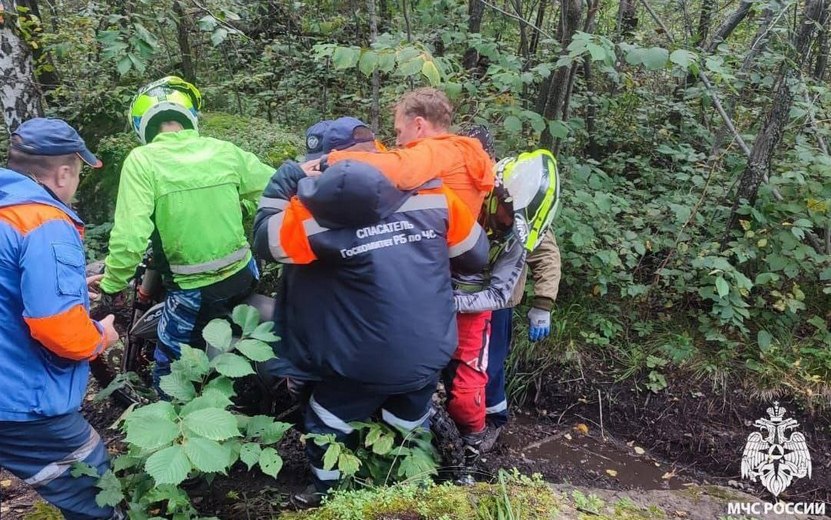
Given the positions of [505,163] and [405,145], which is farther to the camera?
[505,163]

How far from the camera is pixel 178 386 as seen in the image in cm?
206

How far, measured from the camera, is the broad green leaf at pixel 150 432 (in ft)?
5.75

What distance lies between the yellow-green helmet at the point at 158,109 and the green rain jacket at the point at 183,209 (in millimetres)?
97

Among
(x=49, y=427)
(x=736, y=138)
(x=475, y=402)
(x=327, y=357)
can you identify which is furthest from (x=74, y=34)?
(x=736, y=138)

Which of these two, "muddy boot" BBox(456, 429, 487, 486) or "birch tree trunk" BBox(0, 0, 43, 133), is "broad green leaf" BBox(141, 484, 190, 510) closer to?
"muddy boot" BBox(456, 429, 487, 486)

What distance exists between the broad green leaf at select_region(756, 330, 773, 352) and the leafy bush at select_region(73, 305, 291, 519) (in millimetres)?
3821

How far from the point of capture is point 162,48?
7871 millimetres

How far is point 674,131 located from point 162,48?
7.15 m

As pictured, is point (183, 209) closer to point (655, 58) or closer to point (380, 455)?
point (380, 455)

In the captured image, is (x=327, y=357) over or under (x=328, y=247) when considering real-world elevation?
under

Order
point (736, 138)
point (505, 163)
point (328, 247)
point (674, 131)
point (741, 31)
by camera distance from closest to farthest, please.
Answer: point (328, 247), point (505, 163), point (736, 138), point (674, 131), point (741, 31)

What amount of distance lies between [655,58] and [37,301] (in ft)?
11.5

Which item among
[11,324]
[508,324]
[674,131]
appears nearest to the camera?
[11,324]

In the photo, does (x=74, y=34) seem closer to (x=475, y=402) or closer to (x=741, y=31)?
(x=475, y=402)
